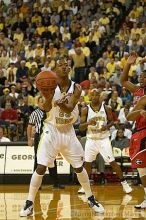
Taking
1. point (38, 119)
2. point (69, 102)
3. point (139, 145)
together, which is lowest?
point (139, 145)

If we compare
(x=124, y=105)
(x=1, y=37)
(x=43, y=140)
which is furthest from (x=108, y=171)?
(x=1, y=37)

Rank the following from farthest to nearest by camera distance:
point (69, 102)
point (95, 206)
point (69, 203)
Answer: point (69, 203) → point (95, 206) → point (69, 102)

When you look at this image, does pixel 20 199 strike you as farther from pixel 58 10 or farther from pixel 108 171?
pixel 58 10

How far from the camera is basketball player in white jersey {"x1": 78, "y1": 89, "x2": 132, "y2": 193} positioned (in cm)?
1292

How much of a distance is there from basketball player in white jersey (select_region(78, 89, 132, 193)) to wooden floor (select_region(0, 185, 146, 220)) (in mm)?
598

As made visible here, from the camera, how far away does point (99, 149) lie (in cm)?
1302

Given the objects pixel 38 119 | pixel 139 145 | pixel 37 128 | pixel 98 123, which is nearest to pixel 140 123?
pixel 139 145

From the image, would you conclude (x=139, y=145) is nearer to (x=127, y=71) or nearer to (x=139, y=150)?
(x=139, y=150)

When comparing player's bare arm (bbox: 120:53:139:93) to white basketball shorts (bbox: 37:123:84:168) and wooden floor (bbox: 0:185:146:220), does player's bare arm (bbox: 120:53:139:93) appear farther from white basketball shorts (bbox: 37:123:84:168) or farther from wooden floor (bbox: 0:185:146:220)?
wooden floor (bbox: 0:185:146:220)

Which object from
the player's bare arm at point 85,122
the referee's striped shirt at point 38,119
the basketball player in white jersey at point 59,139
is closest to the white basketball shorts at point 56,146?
the basketball player in white jersey at point 59,139

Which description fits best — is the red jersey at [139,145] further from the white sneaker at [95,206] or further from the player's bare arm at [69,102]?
the player's bare arm at [69,102]

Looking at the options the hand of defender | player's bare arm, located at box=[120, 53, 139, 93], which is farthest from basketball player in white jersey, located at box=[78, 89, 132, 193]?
the hand of defender

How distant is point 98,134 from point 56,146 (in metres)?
4.11

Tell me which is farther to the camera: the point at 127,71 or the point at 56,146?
the point at 127,71
